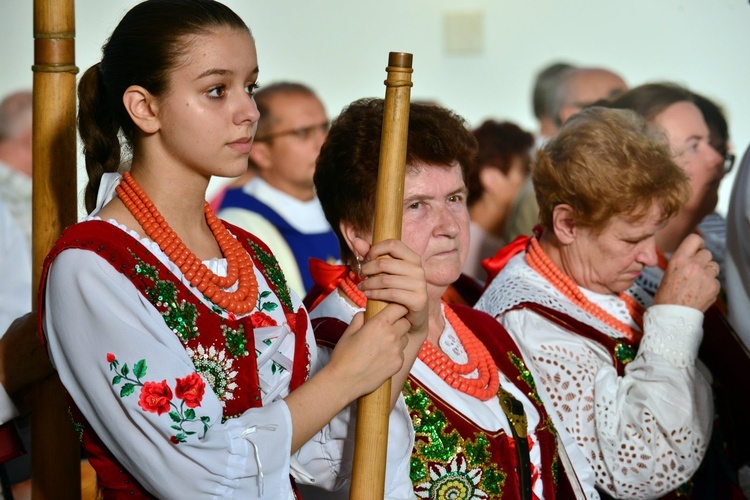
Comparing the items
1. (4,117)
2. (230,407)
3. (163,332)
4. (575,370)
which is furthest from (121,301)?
(4,117)

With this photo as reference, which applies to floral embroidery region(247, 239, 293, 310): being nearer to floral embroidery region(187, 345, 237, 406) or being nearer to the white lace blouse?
floral embroidery region(187, 345, 237, 406)

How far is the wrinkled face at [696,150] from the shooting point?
3.99 metres

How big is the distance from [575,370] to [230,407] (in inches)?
44.7

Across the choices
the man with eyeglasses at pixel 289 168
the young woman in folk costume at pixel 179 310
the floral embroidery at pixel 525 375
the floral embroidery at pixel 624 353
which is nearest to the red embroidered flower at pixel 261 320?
the young woman in folk costume at pixel 179 310

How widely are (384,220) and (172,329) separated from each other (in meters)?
0.41

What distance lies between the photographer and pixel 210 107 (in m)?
1.92

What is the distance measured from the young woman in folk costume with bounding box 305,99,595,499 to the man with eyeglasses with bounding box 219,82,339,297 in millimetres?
2788

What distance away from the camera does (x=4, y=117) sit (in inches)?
228

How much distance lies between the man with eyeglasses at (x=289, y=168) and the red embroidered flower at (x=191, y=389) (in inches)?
137

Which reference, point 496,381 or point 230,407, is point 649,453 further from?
point 230,407

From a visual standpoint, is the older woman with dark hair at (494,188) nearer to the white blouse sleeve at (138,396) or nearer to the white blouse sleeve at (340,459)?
the white blouse sleeve at (340,459)

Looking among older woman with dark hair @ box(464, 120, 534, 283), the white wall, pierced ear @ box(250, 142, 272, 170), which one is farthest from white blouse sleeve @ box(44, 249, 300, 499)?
the white wall

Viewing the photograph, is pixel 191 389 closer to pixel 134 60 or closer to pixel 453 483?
pixel 134 60

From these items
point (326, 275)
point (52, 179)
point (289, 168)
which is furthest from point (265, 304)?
point (289, 168)
